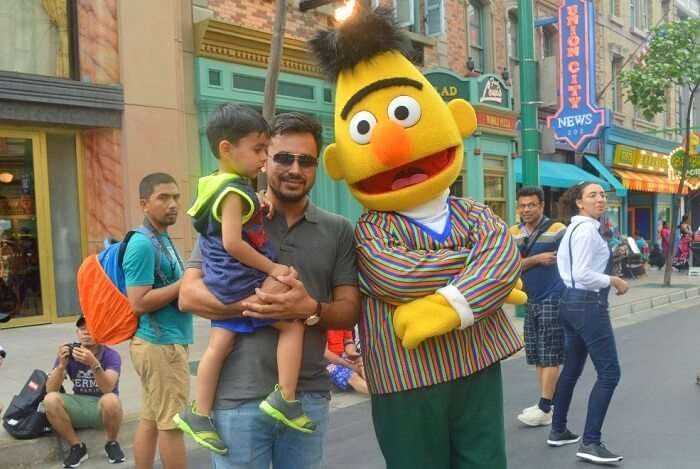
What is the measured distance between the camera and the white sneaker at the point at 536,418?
504cm

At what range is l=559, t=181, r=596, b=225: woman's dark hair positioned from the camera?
4590 mm

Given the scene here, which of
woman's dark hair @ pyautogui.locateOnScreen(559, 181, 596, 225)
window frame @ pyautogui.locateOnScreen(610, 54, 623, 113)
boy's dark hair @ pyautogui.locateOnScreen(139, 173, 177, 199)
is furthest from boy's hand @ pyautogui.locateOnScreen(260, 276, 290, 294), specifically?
window frame @ pyautogui.locateOnScreen(610, 54, 623, 113)

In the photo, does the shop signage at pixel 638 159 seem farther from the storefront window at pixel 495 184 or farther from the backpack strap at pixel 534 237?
the backpack strap at pixel 534 237

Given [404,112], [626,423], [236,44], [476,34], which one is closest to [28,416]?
[404,112]

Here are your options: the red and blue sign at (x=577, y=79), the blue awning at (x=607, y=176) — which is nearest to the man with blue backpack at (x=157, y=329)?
the red and blue sign at (x=577, y=79)

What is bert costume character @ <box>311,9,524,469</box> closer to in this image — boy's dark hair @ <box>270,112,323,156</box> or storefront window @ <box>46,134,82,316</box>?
boy's dark hair @ <box>270,112,323,156</box>

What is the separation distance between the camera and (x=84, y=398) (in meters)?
4.55

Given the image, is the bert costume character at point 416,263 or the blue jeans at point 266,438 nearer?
the blue jeans at point 266,438

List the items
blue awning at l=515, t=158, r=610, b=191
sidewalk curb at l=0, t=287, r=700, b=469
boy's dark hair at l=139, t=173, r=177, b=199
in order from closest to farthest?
boy's dark hair at l=139, t=173, r=177, b=199, sidewalk curb at l=0, t=287, r=700, b=469, blue awning at l=515, t=158, r=610, b=191

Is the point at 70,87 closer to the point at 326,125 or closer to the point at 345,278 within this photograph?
the point at 326,125

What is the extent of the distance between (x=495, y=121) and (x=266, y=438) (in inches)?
516

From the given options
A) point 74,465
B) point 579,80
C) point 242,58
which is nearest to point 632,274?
point 579,80

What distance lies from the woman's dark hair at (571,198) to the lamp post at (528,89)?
14.9 ft

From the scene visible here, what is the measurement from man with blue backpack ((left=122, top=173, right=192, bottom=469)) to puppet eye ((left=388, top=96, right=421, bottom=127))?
1.52m
